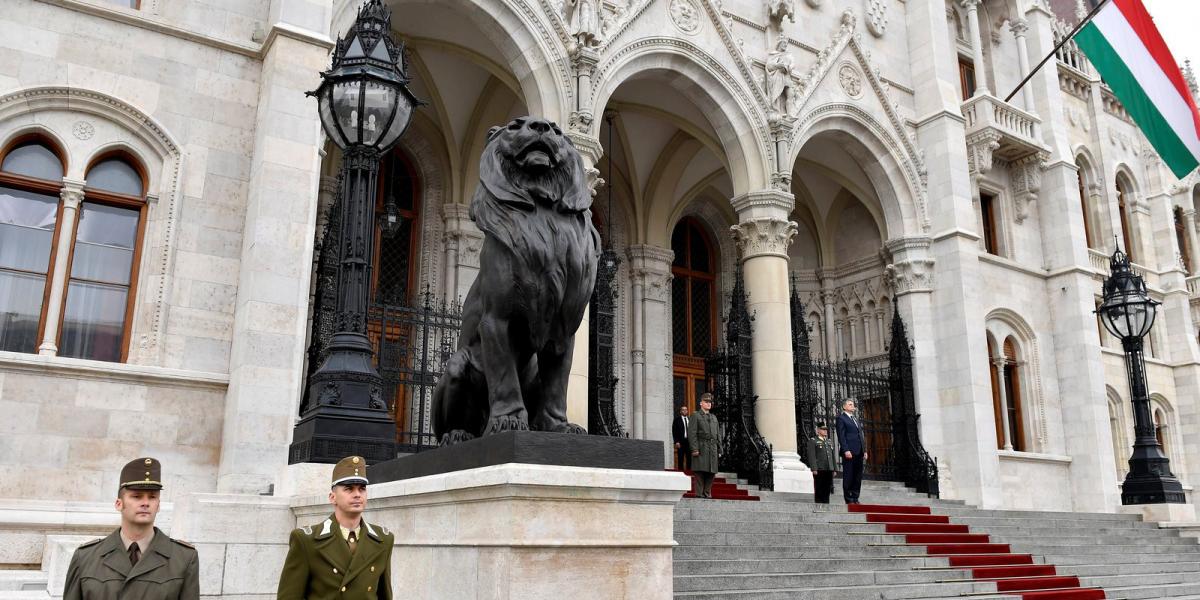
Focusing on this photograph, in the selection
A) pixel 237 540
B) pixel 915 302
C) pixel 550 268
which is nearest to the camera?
pixel 550 268

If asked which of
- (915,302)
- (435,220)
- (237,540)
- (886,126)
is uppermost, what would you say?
(886,126)

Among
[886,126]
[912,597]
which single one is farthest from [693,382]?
[912,597]

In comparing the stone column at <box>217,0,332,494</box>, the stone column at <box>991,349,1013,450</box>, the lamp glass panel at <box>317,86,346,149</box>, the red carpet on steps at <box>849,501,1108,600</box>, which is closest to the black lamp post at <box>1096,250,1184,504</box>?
the stone column at <box>991,349,1013,450</box>

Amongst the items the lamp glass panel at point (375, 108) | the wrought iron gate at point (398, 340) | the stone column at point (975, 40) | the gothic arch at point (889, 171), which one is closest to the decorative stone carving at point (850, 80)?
the gothic arch at point (889, 171)

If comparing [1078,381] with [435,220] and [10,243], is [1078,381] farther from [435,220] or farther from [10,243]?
[10,243]

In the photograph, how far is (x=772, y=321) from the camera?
15742 mm

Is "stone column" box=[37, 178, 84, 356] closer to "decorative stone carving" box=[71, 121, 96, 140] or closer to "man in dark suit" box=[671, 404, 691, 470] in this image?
"decorative stone carving" box=[71, 121, 96, 140]

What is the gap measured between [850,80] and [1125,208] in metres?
13.7

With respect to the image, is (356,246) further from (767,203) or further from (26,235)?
(767,203)

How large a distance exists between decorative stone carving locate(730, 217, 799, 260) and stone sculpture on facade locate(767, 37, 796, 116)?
219cm

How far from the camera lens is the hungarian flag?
1888 cm

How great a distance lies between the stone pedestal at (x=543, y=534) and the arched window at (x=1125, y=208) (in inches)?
1023

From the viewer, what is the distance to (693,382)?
2088 centimetres

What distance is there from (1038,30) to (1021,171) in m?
3.76
